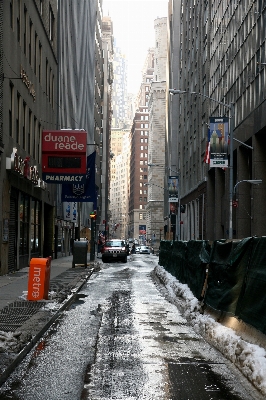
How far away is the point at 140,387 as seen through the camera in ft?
25.2

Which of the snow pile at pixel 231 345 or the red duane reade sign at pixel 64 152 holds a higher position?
the red duane reade sign at pixel 64 152

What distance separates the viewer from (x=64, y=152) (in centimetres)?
3073

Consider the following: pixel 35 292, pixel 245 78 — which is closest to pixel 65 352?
pixel 35 292

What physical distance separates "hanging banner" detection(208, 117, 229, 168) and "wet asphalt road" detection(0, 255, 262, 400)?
21169mm

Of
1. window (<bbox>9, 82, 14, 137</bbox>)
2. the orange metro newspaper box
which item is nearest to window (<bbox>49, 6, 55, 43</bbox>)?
window (<bbox>9, 82, 14, 137</bbox>)

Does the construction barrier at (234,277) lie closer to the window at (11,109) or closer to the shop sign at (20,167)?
the shop sign at (20,167)

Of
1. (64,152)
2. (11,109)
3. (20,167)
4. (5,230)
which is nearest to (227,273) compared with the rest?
(5,230)

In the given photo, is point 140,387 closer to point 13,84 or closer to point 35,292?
point 35,292

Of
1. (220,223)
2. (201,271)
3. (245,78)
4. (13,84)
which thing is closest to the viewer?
(201,271)

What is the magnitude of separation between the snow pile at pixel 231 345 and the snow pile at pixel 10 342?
3435mm

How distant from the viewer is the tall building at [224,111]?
41094 mm

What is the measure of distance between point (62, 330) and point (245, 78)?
36093mm

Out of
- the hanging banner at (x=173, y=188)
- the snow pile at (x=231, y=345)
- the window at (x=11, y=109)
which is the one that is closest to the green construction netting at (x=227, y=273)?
the snow pile at (x=231, y=345)

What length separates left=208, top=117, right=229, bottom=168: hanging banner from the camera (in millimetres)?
35031
